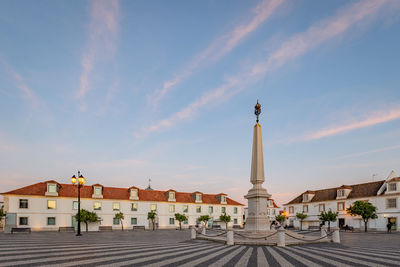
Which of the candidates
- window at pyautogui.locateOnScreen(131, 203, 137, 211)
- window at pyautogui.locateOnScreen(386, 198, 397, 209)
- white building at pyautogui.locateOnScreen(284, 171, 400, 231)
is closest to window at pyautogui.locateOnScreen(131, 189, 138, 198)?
window at pyautogui.locateOnScreen(131, 203, 137, 211)

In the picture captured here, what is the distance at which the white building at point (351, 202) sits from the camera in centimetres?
4231

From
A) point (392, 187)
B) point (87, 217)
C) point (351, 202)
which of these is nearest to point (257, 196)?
point (87, 217)

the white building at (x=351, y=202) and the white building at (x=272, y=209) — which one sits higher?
the white building at (x=351, y=202)

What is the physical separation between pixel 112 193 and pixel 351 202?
43.1 m

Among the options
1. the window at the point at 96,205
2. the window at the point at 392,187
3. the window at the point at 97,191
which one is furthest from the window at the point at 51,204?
the window at the point at 392,187

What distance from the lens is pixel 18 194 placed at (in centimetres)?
3944

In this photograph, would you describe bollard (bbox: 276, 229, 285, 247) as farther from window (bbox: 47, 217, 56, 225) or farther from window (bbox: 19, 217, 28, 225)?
window (bbox: 19, 217, 28, 225)

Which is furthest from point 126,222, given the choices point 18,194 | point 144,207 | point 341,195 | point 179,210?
point 341,195

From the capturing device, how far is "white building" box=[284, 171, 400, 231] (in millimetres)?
42312

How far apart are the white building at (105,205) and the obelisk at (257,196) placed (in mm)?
32028

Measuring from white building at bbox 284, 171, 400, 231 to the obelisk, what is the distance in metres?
33.1

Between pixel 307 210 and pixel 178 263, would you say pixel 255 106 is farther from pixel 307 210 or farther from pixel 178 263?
pixel 307 210

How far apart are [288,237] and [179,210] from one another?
36.4m

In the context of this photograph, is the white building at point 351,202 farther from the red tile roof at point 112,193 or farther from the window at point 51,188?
the window at point 51,188
